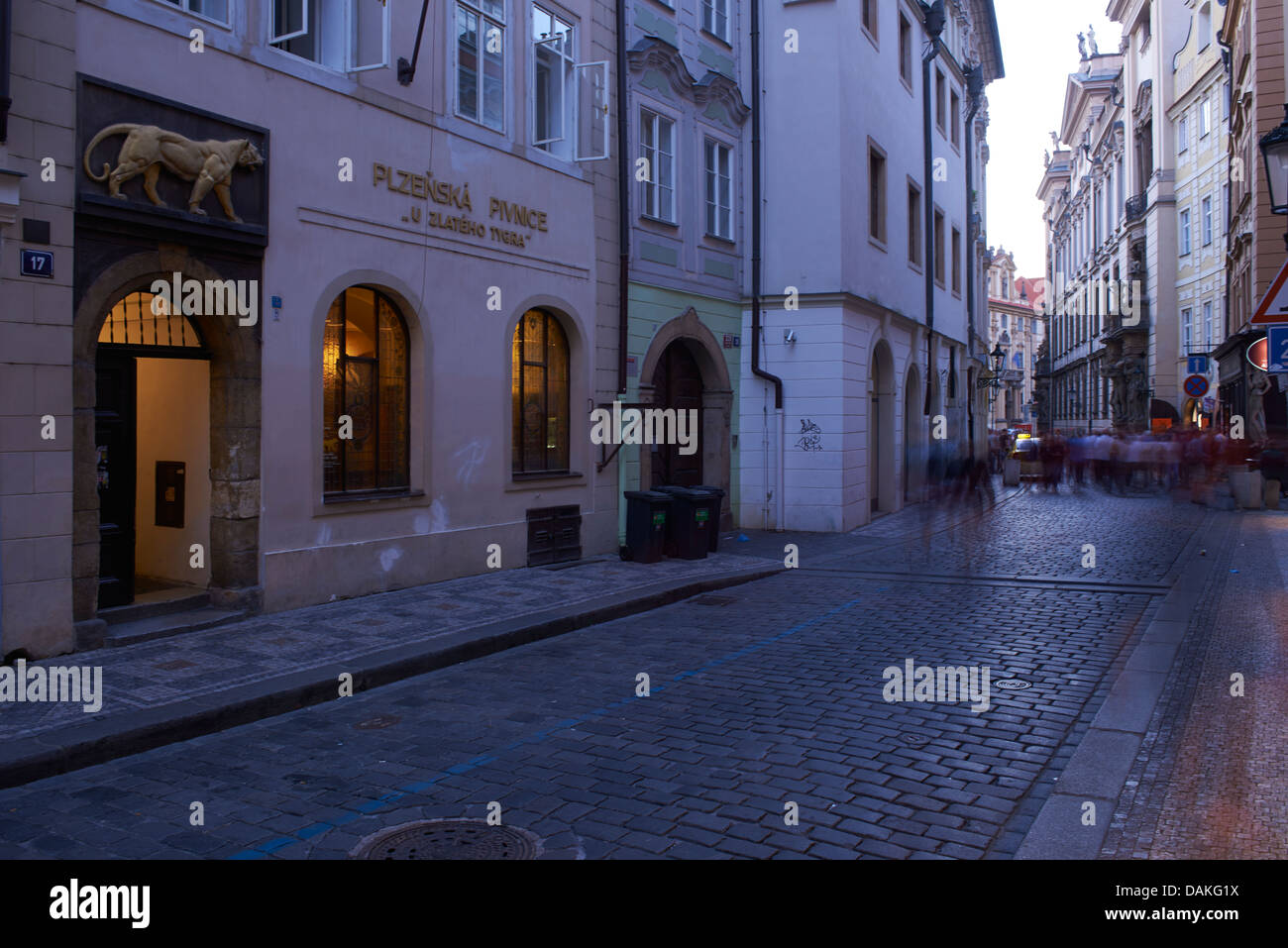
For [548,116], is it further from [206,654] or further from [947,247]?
[947,247]

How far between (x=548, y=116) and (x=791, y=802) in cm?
1114

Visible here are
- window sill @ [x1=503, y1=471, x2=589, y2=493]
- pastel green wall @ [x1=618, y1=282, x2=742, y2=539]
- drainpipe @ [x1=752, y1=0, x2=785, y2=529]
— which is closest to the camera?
window sill @ [x1=503, y1=471, x2=589, y2=493]

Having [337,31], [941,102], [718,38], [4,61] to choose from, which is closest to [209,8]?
[337,31]

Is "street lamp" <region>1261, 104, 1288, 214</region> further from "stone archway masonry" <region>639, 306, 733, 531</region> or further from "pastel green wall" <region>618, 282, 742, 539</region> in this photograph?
"stone archway masonry" <region>639, 306, 733, 531</region>

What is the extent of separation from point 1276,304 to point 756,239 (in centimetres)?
1082

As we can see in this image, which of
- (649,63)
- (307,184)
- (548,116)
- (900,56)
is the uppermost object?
(900,56)

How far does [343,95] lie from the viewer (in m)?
10.6

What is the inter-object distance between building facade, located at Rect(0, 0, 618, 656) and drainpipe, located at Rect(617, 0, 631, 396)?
0.64 m

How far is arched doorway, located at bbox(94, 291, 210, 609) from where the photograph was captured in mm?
9188

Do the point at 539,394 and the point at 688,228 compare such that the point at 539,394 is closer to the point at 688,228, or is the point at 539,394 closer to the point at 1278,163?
the point at 688,228

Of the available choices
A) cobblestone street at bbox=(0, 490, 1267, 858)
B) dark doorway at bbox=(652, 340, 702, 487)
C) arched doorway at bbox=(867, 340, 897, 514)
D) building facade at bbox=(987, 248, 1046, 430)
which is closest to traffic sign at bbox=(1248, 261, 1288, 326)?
cobblestone street at bbox=(0, 490, 1267, 858)
